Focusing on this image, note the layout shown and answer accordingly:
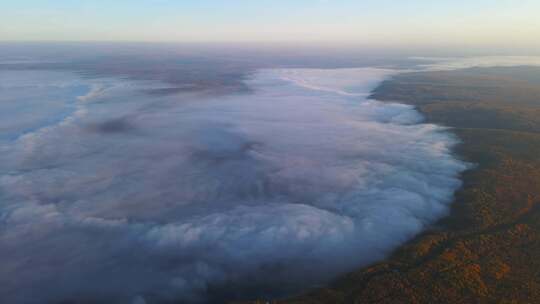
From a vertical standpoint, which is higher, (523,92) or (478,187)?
(523,92)

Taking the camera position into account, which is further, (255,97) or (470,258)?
(255,97)

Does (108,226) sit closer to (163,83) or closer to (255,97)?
(255,97)

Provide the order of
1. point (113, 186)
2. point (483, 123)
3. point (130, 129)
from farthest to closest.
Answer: point (483, 123)
point (130, 129)
point (113, 186)

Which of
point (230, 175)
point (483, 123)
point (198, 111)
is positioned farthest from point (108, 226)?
point (483, 123)

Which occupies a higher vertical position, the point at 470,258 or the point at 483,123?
the point at 483,123

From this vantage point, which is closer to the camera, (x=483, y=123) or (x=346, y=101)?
(x=483, y=123)

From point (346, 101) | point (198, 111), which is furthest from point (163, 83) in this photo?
point (346, 101)

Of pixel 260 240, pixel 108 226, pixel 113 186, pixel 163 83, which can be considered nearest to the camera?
pixel 260 240

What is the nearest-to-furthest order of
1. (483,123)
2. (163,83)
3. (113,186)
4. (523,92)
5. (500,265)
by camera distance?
(500,265) < (113,186) < (483,123) < (523,92) < (163,83)

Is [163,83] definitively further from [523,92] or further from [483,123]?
[523,92]
